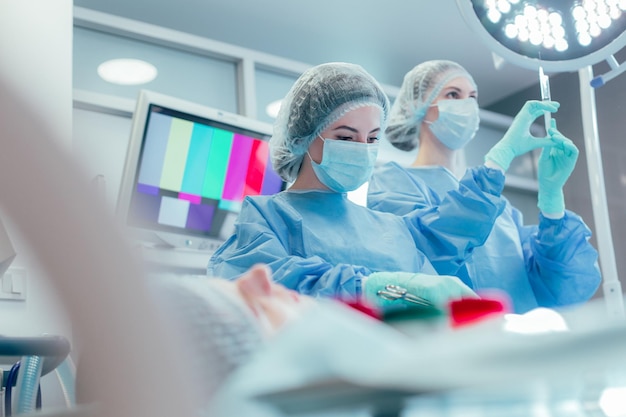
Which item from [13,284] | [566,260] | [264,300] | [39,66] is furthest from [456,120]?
[264,300]

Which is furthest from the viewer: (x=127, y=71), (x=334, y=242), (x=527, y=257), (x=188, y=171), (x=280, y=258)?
(x=127, y=71)

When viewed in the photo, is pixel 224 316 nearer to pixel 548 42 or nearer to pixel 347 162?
pixel 347 162

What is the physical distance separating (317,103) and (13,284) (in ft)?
3.43

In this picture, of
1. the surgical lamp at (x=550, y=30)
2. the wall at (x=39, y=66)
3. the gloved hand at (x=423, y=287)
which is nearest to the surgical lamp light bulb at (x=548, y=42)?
the surgical lamp at (x=550, y=30)

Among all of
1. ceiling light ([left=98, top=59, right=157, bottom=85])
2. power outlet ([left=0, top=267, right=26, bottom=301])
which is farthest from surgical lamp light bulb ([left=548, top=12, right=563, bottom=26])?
ceiling light ([left=98, top=59, right=157, bottom=85])

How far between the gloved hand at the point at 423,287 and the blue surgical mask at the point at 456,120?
1083 millimetres

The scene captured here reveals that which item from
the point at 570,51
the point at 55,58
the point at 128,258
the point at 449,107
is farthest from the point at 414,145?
the point at 128,258

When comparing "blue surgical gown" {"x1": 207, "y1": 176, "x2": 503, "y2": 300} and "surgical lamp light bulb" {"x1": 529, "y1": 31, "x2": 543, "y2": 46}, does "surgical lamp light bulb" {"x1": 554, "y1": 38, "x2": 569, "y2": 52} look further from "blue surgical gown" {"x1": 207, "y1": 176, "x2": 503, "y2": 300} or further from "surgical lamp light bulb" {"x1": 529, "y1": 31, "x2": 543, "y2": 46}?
"blue surgical gown" {"x1": 207, "y1": 176, "x2": 503, "y2": 300}

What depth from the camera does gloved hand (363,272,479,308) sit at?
1.21 m

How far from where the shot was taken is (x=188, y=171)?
2.83 metres

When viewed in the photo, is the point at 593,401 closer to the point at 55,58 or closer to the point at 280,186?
the point at 55,58

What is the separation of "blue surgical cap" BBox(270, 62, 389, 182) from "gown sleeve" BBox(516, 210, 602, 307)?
22.2 inches

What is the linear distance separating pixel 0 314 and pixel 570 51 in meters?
1.69

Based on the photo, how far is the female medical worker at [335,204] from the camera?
1.62 m
